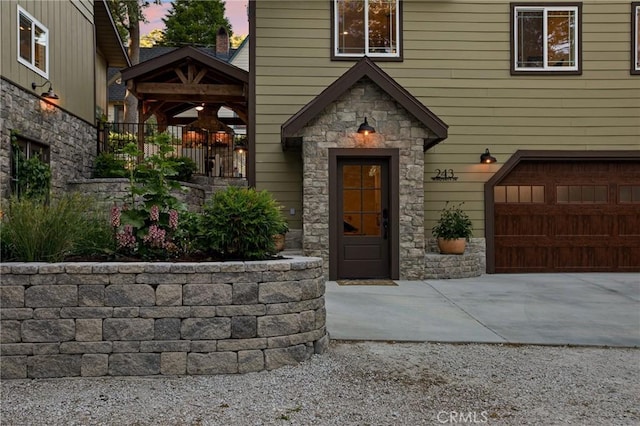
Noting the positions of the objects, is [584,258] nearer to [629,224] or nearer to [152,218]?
[629,224]

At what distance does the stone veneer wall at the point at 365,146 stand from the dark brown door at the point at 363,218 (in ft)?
→ 0.92

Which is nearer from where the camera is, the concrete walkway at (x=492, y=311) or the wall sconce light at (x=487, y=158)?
the concrete walkway at (x=492, y=311)

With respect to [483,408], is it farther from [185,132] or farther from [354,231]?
[185,132]

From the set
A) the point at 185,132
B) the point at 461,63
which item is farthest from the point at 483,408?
the point at 185,132

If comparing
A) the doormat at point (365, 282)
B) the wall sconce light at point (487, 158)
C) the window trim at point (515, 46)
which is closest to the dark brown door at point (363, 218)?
the doormat at point (365, 282)

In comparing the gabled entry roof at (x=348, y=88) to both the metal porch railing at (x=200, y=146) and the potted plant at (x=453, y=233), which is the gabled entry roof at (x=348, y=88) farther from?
the metal porch railing at (x=200, y=146)

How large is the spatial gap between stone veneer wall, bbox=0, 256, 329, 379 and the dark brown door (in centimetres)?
445

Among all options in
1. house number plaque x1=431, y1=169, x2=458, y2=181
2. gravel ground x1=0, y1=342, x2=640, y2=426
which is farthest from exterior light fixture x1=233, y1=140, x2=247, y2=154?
gravel ground x1=0, y1=342, x2=640, y2=426

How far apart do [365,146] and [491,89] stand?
10.3 ft

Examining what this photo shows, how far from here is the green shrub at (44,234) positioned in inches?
150

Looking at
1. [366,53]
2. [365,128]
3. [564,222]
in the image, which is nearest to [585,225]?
[564,222]

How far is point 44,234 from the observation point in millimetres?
3826

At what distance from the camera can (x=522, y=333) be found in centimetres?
482

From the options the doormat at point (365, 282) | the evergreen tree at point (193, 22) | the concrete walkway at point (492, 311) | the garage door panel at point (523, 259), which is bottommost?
the concrete walkway at point (492, 311)
